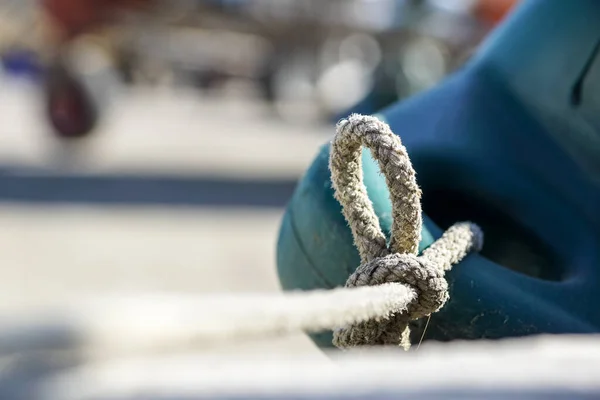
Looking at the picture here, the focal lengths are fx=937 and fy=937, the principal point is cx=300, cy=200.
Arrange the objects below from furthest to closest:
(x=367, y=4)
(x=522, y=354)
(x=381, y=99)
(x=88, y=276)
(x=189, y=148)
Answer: (x=367, y=4) < (x=381, y=99) < (x=189, y=148) < (x=88, y=276) < (x=522, y=354)

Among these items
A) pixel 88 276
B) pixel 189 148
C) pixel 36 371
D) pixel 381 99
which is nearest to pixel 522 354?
pixel 36 371

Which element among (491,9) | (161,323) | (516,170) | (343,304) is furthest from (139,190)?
(491,9)

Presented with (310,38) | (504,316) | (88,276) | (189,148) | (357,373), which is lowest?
(504,316)

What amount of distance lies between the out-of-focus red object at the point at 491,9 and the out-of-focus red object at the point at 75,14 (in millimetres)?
4190

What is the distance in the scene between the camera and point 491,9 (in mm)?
8820

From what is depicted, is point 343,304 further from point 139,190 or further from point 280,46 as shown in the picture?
point 280,46

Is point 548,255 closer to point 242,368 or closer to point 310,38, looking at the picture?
point 242,368

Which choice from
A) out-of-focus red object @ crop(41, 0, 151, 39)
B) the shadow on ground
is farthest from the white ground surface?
out-of-focus red object @ crop(41, 0, 151, 39)

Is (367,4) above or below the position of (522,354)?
above

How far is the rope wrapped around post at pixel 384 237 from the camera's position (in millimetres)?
907

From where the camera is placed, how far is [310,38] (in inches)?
381

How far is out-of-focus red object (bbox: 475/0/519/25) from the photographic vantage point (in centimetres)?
870

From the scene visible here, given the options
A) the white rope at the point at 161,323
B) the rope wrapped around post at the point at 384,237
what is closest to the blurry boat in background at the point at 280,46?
the rope wrapped around post at the point at 384,237

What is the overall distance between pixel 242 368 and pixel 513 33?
3.10 ft
